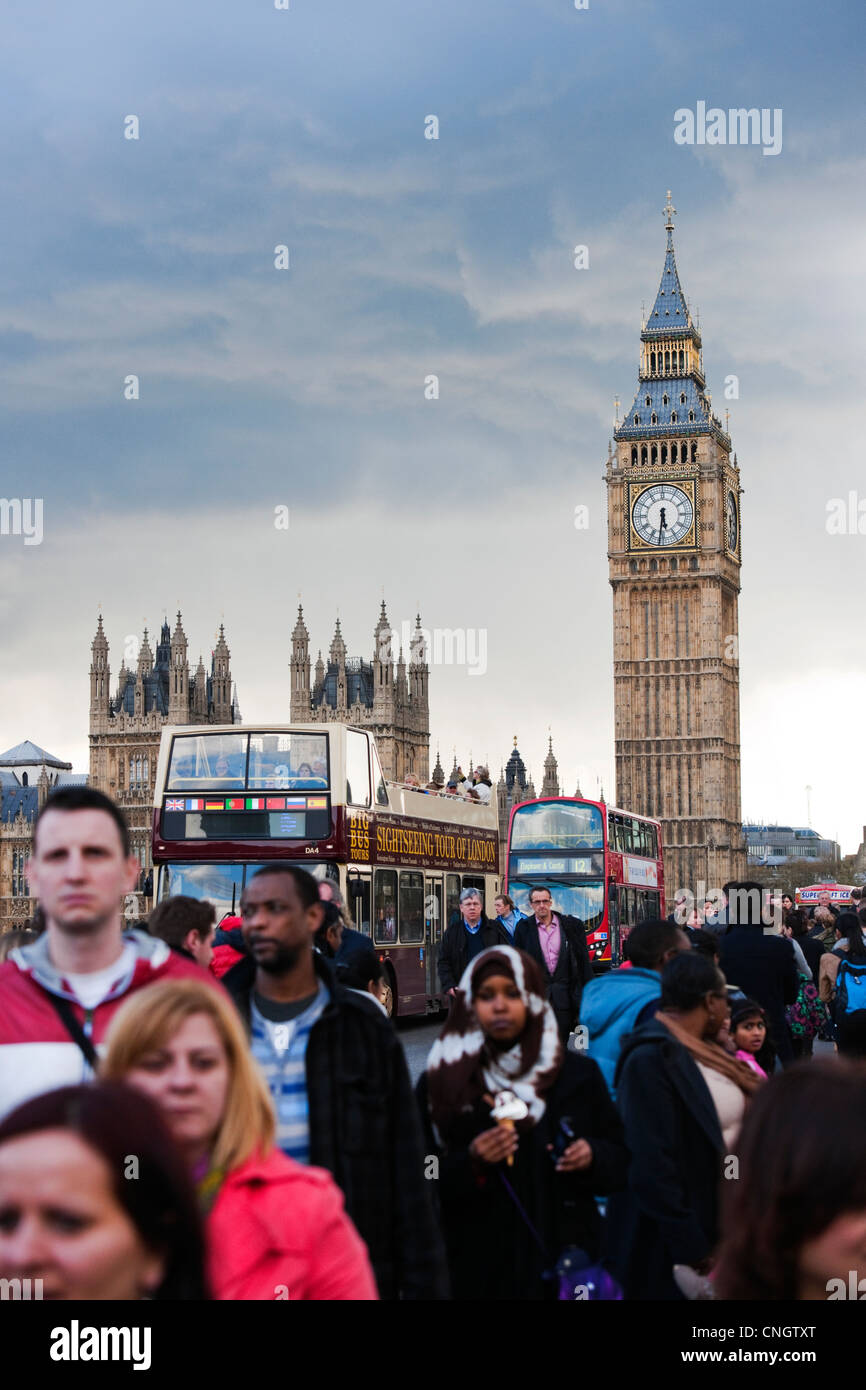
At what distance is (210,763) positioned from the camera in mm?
19828

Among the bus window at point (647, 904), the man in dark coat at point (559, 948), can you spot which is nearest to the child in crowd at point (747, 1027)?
the man in dark coat at point (559, 948)

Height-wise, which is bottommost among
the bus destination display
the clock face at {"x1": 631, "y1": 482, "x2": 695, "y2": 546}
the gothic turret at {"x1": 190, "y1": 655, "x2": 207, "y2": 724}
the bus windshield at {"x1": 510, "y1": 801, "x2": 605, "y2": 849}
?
the bus destination display

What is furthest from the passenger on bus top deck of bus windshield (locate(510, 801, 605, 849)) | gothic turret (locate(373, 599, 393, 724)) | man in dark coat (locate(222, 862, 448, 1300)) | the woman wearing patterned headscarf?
gothic turret (locate(373, 599, 393, 724))

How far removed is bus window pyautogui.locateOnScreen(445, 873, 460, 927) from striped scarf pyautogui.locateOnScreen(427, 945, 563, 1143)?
19.5 meters

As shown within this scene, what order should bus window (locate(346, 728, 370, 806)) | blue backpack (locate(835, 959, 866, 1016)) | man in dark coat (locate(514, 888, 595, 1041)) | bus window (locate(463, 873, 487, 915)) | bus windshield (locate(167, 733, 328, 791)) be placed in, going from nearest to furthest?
blue backpack (locate(835, 959, 866, 1016)) < man in dark coat (locate(514, 888, 595, 1041)) < bus windshield (locate(167, 733, 328, 791)) < bus window (locate(346, 728, 370, 806)) < bus window (locate(463, 873, 487, 915))

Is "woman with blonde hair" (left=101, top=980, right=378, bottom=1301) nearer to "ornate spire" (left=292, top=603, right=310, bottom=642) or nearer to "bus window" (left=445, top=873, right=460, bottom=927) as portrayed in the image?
"bus window" (left=445, top=873, right=460, bottom=927)

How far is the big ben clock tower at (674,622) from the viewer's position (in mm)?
84500

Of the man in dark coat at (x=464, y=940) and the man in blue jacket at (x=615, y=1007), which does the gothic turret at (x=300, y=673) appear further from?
the man in blue jacket at (x=615, y=1007)

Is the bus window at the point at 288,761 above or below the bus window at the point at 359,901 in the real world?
above

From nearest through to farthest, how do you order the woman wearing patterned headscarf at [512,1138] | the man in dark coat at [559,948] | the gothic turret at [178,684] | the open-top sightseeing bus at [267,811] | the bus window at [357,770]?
the woman wearing patterned headscarf at [512,1138]
the man in dark coat at [559,948]
the open-top sightseeing bus at [267,811]
the bus window at [357,770]
the gothic turret at [178,684]

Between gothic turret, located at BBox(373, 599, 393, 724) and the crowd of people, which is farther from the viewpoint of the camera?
gothic turret, located at BBox(373, 599, 393, 724)

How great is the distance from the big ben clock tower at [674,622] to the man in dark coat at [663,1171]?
79.2 meters

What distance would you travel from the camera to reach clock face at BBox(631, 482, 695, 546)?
85.2 metres

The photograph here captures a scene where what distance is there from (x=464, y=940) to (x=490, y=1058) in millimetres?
8360
